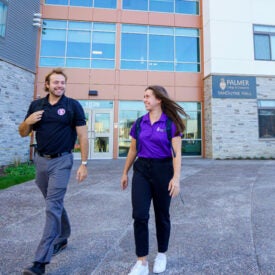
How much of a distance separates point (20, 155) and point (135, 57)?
8416mm

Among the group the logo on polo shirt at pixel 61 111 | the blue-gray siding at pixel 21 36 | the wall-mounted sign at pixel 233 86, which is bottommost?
the logo on polo shirt at pixel 61 111

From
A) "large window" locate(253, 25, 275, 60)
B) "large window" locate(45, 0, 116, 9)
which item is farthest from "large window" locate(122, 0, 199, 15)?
"large window" locate(253, 25, 275, 60)

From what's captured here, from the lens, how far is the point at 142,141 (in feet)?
7.48

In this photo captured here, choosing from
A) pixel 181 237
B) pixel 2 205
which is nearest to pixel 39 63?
pixel 2 205

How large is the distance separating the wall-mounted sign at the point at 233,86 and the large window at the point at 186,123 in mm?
1522

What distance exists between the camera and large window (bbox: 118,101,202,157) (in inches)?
525

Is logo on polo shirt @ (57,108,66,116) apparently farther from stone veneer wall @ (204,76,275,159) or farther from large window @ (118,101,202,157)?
stone veneer wall @ (204,76,275,159)

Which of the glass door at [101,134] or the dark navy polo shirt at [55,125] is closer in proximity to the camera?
the dark navy polo shirt at [55,125]

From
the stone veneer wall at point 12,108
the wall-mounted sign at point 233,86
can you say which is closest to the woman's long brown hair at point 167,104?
the stone veneer wall at point 12,108

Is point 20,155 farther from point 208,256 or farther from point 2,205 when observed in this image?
point 208,256

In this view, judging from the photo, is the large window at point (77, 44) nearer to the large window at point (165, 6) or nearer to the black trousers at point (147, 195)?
Answer: the large window at point (165, 6)

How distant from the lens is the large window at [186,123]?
13336 millimetres

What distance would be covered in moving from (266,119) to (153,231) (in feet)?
41.6

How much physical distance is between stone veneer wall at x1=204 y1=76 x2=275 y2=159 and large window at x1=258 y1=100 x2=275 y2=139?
1.11 feet
